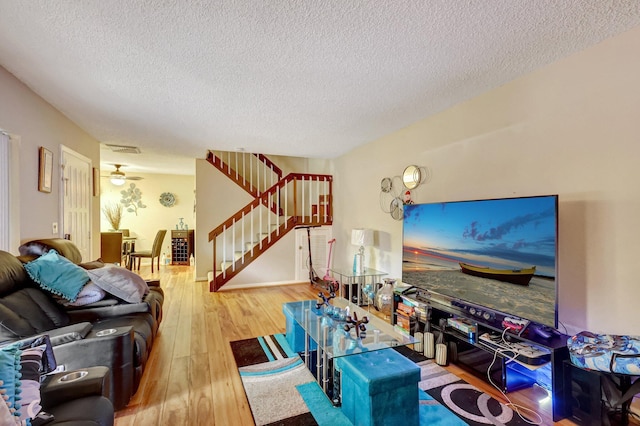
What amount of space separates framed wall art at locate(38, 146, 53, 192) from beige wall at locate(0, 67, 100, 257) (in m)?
0.04

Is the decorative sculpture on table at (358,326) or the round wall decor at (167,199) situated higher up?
the round wall decor at (167,199)

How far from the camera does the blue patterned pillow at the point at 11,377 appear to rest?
977 mm

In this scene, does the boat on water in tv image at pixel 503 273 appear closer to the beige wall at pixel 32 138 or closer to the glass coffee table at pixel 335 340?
the glass coffee table at pixel 335 340

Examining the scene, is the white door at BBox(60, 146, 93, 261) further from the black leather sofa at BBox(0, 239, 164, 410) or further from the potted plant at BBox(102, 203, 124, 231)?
the potted plant at BBox(102, 203, 124, 231)

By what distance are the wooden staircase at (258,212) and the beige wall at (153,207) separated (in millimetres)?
2490

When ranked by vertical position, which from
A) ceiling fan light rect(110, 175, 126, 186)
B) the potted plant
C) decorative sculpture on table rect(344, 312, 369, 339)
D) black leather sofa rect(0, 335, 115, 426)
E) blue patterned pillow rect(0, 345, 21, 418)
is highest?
ceiling fan light rect(110, 175, 126, 186)

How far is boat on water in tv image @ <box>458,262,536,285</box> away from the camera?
2.06 meters

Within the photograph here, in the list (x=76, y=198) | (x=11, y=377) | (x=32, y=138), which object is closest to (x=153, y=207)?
Result: (x=76, y=198)

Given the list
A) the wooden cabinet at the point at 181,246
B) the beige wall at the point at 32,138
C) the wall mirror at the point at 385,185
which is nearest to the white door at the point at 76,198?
the beige wall at the point at 32,138

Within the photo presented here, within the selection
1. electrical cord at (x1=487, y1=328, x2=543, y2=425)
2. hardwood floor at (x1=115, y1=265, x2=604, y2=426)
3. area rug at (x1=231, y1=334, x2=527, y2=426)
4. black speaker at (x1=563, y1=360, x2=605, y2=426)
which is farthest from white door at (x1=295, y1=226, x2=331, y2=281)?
black speaker at (x1=563, y1=360, x2=605, y2=426)

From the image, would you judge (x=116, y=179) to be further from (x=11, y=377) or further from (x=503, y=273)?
(x=503, y=273)

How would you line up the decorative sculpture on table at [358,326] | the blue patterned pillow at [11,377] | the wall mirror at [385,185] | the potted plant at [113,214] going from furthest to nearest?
the potted plant at [113,214] → the wall mirror at [385,185] → the decorative sculpture on table at [358,326] → the blue patterned pillow at [11,377]

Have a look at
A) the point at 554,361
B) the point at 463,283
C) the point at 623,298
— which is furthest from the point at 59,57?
the point at 623,298

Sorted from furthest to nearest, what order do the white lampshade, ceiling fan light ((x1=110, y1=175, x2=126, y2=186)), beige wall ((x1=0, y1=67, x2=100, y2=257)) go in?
ceiling fan light ((x1=110, y1=175, x2=126, y2=186)) < the white lampshade < beige wall ((x1=0, y1=67, x2=100, y2=257))
